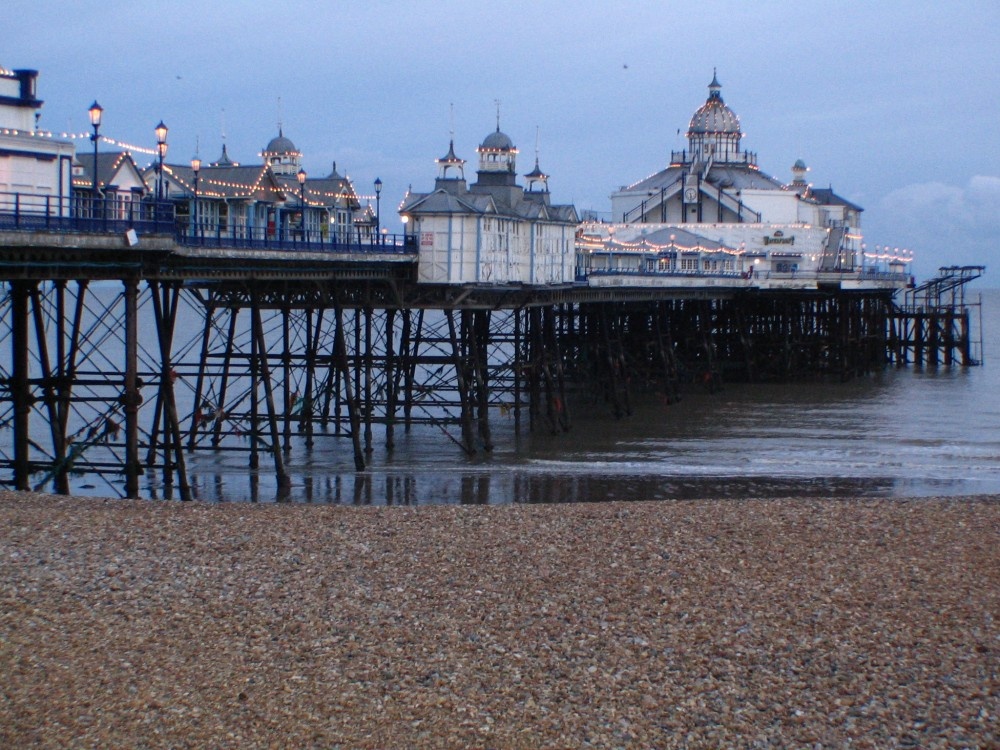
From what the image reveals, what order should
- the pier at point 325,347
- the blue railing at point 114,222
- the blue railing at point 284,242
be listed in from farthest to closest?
the blue railing at point 284,242, the pier at point 325,347, the blue railing at point 114,222

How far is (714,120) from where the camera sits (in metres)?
74.2

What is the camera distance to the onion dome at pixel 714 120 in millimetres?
74188

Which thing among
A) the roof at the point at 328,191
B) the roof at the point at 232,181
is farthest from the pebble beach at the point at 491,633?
the roof at the point at 328,191

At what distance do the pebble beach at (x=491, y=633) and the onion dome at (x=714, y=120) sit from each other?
60.6m

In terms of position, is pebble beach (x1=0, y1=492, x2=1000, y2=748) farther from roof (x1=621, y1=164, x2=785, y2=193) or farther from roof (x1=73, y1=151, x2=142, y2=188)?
roof (x1=621, y1=164, x2=785, y2=193)

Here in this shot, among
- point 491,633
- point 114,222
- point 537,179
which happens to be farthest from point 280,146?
point 491,633

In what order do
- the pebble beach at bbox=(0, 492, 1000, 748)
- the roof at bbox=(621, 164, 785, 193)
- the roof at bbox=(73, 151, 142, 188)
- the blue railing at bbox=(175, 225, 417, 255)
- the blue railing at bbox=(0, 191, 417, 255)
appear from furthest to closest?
1. the roof at bbox=(621, 164, 785, 193)
2. the roof at bbox=(73, 151, 142, 188)
3. the blue railing at bbox=(175, 225, 417, 255)
4. the blue railing at bbox=(0, 191, 417, 255)
5. the pebble beach at bbox=(0, 492, 1000, 748)

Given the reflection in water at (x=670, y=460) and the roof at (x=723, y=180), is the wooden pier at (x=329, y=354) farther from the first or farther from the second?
the roof at (x=723, y=180)

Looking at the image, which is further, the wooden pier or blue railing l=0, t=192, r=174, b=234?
the wooden pier

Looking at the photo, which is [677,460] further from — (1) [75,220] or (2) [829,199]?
(2) [829,199]

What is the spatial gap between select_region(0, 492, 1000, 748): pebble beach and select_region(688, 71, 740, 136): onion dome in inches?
2384

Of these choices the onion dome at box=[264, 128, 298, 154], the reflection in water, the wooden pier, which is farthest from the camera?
the onion dome at box=[264, 128, 298, 154]

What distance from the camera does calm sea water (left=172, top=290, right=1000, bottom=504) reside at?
73.7 ft

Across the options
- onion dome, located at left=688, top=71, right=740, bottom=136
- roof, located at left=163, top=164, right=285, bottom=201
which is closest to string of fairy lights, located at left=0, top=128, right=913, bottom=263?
roof, located at left=163, top=164, right=285, bottom=201
